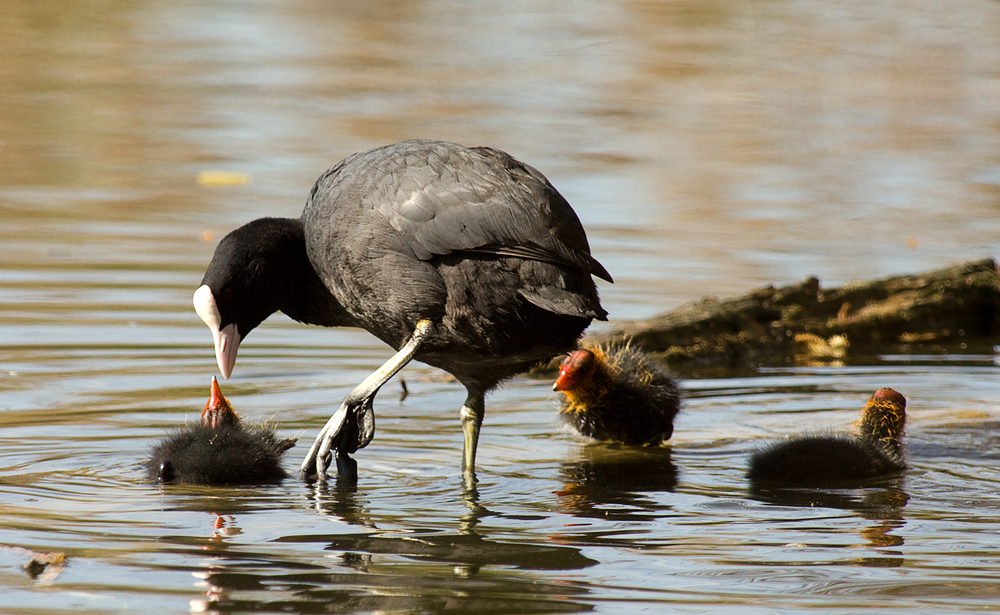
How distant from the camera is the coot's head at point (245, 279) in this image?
4176 millimetres

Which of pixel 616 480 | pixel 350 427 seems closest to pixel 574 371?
pixel 616 480

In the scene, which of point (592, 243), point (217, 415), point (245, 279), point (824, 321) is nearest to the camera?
point (245, 279)

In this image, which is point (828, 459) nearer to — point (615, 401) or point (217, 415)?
point (615, 401)

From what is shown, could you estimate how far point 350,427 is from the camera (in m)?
4.25

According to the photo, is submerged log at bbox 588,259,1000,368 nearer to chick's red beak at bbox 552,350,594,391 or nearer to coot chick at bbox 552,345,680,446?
coot chick at bbox 552,345,680,446

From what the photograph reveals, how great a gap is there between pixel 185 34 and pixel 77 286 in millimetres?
11176

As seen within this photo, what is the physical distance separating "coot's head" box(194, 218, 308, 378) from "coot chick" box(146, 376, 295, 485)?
208 mm

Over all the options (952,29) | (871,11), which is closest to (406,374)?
(952,29)

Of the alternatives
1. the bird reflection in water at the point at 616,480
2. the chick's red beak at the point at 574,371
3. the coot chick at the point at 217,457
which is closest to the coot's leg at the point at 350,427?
the coot chick at the point at 217,457

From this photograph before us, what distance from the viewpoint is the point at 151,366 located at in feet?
19.1

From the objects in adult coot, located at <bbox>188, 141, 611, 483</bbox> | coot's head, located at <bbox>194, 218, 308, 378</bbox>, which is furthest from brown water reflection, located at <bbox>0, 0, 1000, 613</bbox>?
coot's head, located at <bbox>194, 218, 308, 378</bbox>

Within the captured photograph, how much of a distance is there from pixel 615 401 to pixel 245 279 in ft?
4.80

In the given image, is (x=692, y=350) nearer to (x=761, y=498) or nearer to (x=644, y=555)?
(x=761, y=498)

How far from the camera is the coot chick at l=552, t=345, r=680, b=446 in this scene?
4.84 metres
